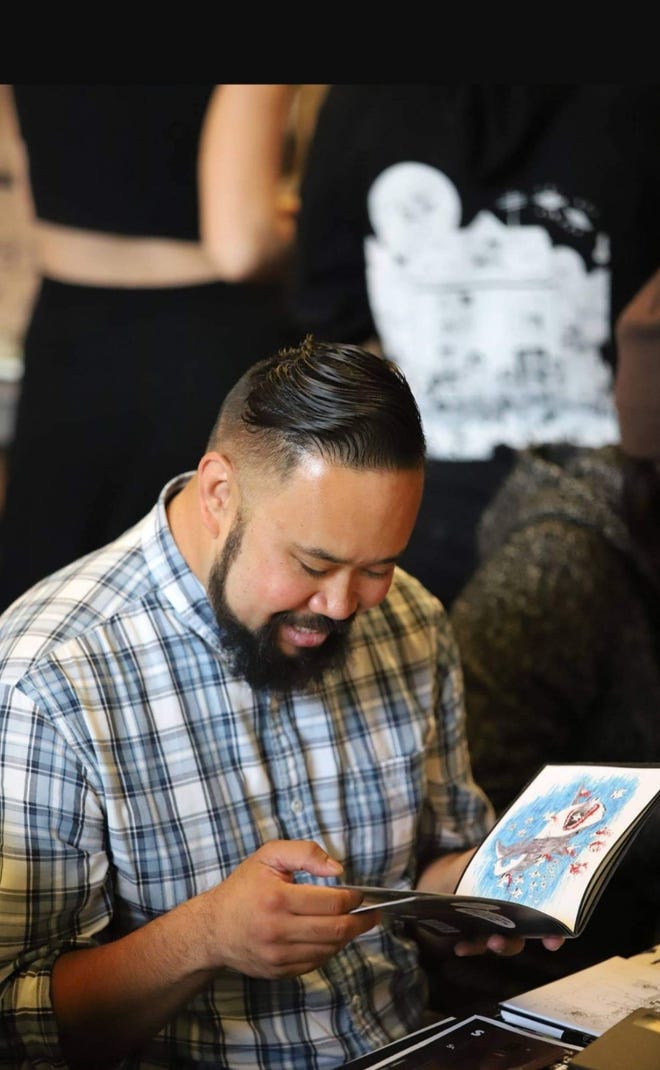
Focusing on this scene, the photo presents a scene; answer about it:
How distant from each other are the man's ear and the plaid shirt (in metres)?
0.09

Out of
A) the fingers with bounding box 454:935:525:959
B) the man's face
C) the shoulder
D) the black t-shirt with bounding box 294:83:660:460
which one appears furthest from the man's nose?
the black t-shirt with bounding box 294:83:660:460

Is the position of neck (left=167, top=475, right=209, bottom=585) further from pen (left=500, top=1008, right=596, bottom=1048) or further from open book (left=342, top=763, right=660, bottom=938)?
pen (left=500, top=1008, right=596, bottom=1048)

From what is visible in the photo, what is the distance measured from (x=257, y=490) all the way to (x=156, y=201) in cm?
108

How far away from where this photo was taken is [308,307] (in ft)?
8.70

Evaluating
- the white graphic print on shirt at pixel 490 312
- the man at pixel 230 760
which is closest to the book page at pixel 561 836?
the man at pixel 230 760

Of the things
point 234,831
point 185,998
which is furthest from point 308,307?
point 185,998

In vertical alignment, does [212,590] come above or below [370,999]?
above

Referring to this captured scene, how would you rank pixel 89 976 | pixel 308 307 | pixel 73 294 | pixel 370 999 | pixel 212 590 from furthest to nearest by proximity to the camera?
pixel 308 307 < pixel 73 294 < pixel 370 999 < pixel 212 590 < pixel 89 976

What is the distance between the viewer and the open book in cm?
139

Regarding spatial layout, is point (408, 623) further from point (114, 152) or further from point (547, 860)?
point (114, 152)

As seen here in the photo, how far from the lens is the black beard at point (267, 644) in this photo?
1579 mm

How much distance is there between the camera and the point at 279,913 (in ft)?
4.64

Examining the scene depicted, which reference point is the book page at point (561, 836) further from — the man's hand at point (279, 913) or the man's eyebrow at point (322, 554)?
the man's eyebrow at point (322, 554)

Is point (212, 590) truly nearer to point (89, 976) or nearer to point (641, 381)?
point (89, 976)
